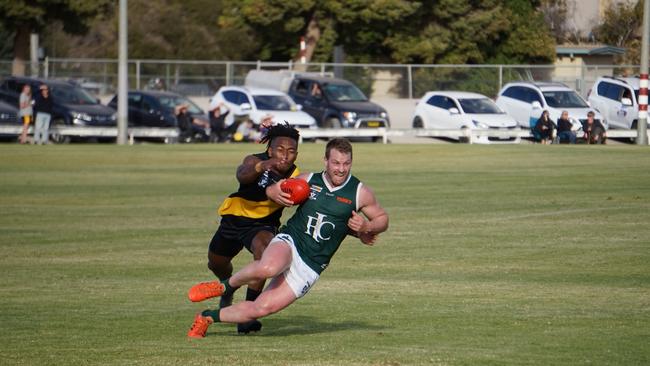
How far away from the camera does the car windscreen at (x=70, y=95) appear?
42.1m

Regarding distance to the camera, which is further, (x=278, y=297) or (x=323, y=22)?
(x=323, y=22)

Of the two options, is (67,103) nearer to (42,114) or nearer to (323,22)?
(42,114)

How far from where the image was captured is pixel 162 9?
78.5m

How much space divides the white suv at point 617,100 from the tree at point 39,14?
90.7 ft

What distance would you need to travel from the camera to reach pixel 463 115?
136 feet

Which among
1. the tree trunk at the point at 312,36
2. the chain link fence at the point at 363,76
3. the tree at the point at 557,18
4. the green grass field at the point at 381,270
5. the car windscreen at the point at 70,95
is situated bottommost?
the green grass field at the point at 381,270

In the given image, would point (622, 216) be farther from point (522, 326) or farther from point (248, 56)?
point (248, 56)

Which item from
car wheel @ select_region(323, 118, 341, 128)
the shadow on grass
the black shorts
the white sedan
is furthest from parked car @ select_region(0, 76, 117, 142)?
the black shorts

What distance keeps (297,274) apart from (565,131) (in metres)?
31.2

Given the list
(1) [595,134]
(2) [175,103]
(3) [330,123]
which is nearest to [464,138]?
(1) [595,134]

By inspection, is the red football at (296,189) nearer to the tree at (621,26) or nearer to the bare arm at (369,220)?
the bare arm at (369,220)

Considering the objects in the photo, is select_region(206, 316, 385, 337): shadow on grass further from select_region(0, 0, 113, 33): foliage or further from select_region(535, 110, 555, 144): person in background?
select_region(0, 0, 113, 33): foliage

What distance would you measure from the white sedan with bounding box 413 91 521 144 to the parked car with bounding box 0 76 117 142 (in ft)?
35.7

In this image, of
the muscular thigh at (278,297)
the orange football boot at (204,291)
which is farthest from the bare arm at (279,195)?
the orange football boot at (204,291)
